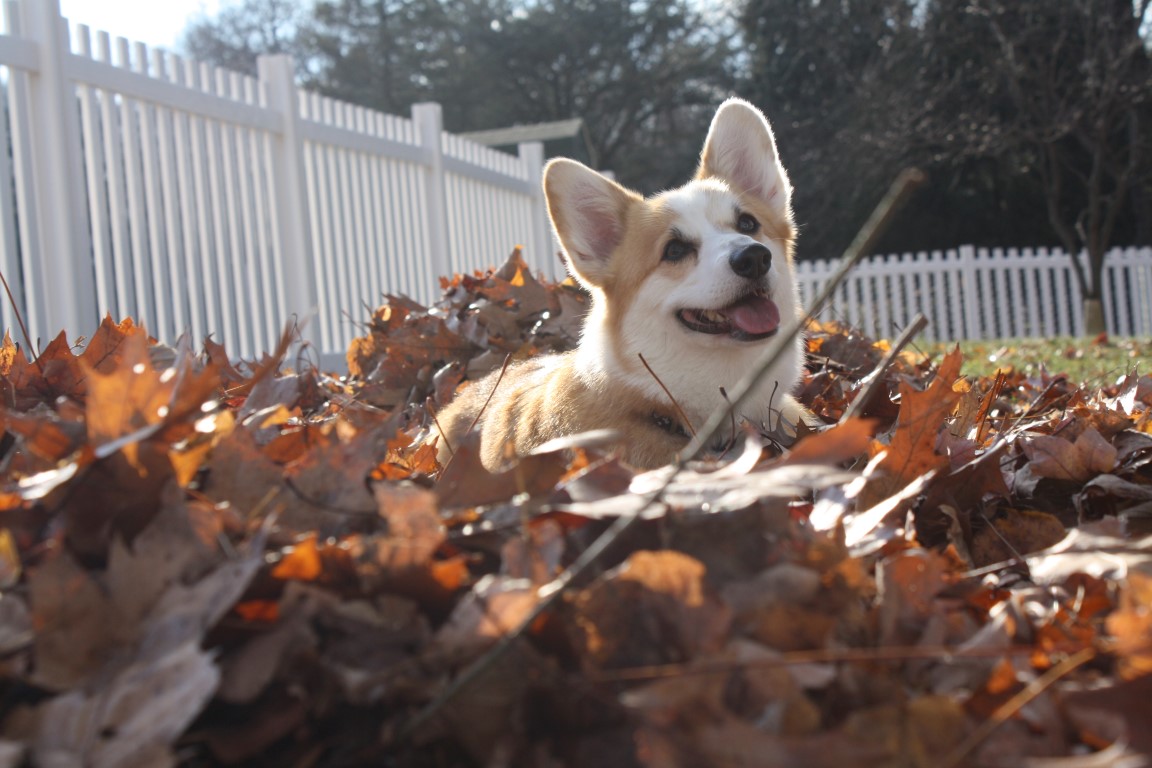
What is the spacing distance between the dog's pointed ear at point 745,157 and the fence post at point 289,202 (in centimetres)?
471

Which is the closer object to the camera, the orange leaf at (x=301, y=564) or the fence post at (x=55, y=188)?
the orange leaf at (x=301, y=564)

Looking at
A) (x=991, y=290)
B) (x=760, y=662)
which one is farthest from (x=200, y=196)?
(x=991, y=290)

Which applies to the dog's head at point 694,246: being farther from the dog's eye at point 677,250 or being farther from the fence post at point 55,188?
the fence post at point 55,188

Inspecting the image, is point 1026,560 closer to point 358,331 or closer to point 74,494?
point 74,494

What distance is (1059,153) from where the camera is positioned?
748 inches

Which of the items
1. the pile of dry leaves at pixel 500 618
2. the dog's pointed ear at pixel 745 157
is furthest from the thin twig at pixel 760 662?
the dog's pointed ear at pixel 745 157

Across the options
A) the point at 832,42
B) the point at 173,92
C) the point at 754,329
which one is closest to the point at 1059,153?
the point at 832,42

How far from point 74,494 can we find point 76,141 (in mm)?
5384

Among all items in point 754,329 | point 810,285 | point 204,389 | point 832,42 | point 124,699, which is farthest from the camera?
point 832,42

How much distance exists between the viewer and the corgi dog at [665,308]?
2.96 m

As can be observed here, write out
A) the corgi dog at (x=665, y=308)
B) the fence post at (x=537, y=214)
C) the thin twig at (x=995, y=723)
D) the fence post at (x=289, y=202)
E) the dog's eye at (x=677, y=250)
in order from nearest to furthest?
the thin twig at (x=995, y=723) → the corgi dog at (x=665, y=308) → the dog's eye at (x=677, y=250) → the fence post at (x=289, y=202) → the fence post at (x=537, y=214)

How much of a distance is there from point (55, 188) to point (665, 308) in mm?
3912

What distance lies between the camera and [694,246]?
327 centimetres

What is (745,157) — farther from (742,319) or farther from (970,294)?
(970,294)
